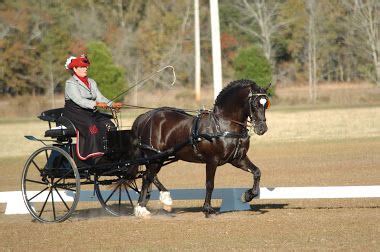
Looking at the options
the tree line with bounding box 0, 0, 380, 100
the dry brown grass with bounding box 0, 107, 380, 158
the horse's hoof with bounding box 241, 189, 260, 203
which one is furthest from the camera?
the tree line with bounding box 0, 0, 380, 100

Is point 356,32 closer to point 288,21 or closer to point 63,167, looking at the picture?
point 288,21

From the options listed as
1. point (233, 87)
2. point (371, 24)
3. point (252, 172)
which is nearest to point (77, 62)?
Result: point (233, 87)

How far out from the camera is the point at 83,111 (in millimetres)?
11727

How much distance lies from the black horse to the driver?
0.76 meters

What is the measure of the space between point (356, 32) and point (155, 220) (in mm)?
53473

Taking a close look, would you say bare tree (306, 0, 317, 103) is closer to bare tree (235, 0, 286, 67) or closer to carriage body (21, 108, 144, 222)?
bare tree (235, 0, 286, 67)

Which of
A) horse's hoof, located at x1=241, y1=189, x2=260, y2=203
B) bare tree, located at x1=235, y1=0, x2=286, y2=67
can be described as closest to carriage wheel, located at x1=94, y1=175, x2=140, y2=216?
horse's hoof, located at x1=241, y1=189, x2=260, y2=203

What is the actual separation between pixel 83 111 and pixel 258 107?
2520 mm

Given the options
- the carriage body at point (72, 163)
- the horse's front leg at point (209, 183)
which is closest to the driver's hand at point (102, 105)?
the carriage body at point (72, 163)

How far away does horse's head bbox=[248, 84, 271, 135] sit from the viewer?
11.0 metres

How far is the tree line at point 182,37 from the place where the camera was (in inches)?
2217

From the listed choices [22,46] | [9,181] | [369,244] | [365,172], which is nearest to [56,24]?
[22,46]

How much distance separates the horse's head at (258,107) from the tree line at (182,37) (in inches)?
1717

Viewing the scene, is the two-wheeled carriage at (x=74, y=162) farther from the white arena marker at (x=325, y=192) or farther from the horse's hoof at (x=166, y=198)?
the white arena marker at (x=325, y=192)
